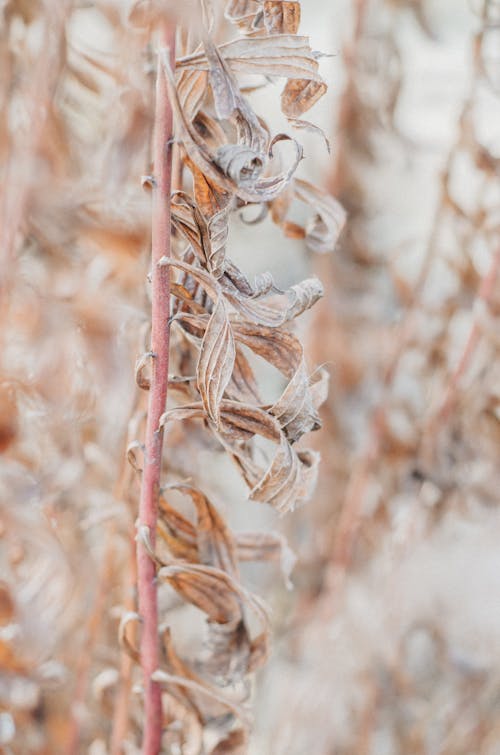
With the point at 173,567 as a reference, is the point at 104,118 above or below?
above

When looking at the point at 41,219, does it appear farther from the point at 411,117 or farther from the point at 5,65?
the point at 411,117

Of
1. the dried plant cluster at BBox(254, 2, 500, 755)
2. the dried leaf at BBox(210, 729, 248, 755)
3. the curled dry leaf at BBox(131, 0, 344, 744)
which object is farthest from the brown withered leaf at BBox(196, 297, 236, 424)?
the dried plant cluster at BBox(254, 2, 500, 755)

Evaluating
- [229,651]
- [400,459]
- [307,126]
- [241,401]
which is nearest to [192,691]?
[229,651]

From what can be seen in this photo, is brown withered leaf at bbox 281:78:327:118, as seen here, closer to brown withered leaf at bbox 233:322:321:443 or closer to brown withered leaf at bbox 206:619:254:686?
brown withered leaf at bbox 233:322:321:443

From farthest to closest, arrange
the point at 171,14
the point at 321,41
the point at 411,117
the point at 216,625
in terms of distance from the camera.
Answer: the point at 411,117, the point at 321,41, the point at 216,625, the point at 171,14

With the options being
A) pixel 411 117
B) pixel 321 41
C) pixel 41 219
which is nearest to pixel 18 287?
pixel 41 219

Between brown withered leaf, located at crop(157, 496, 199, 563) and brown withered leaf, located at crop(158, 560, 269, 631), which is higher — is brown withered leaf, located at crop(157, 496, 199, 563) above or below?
above

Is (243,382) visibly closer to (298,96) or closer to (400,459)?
(298,96)
